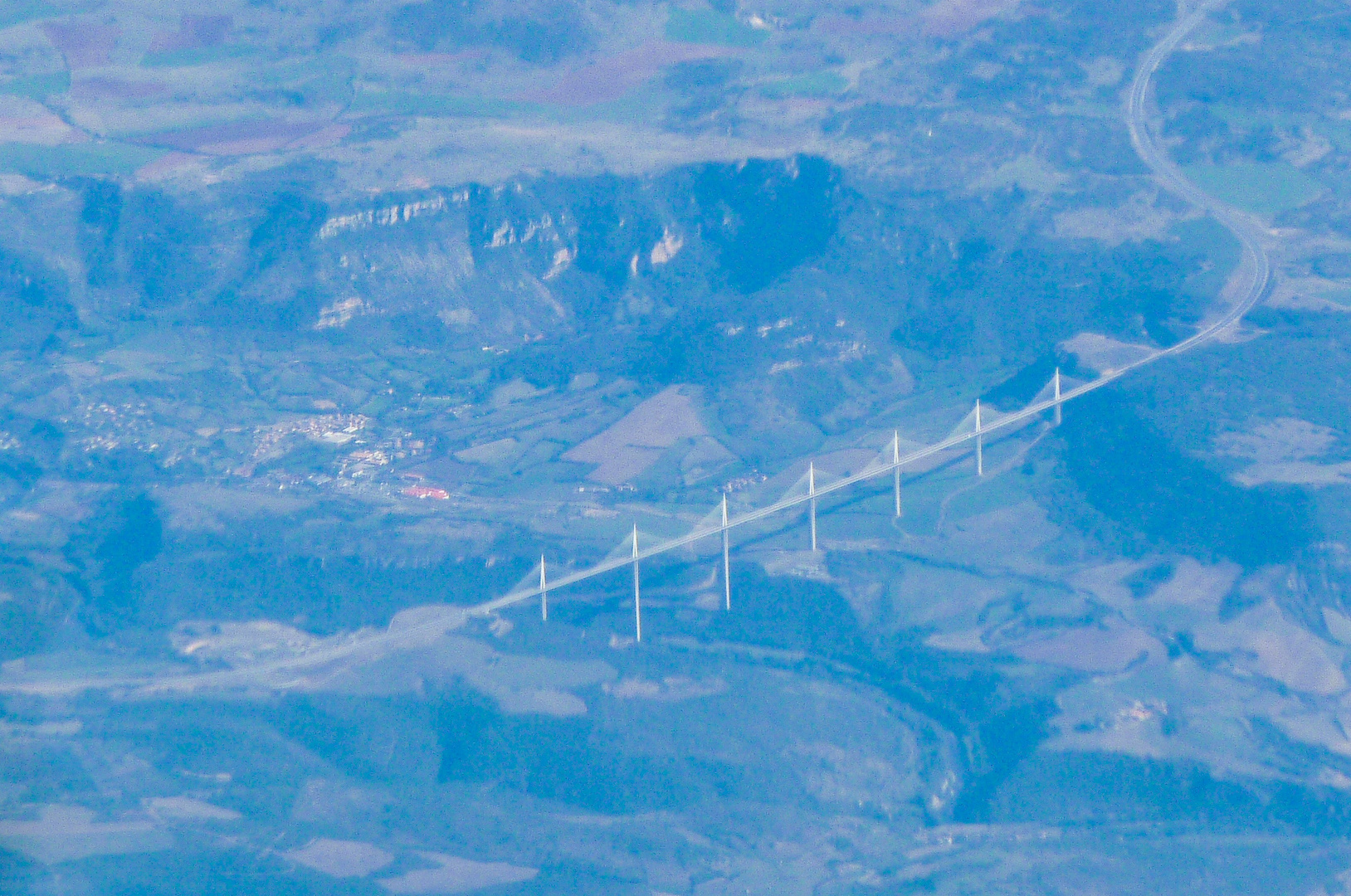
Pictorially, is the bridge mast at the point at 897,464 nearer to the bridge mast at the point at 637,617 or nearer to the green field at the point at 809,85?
the bridge mast at the point at 637,617

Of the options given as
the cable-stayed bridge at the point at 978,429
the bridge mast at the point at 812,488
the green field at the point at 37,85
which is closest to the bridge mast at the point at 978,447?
the cable-stayed bridge at the point at 978,429

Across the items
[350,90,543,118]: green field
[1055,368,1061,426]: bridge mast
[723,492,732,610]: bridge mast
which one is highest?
[350,90,543,118]: green field

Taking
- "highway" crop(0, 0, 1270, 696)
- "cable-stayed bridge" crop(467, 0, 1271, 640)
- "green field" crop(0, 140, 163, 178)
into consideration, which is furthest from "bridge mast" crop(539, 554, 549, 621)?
"green field" crop(0, 140, 163, 178)

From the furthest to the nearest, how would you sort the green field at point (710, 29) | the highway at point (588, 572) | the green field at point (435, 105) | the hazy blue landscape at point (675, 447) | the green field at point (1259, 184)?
the green field at point (710, 29), the green field at point (435, 105), the green field at point (1259, 184), the highway at point (588, 572), the hazy blue landscape at point (675, 447)

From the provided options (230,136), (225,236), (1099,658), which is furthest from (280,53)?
(1099,658)

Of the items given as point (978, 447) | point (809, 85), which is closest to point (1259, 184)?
point (809, 85)

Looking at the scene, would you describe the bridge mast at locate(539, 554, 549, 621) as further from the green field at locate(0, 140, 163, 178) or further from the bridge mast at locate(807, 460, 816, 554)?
the green field at locate(0, 140, 163, 178)
